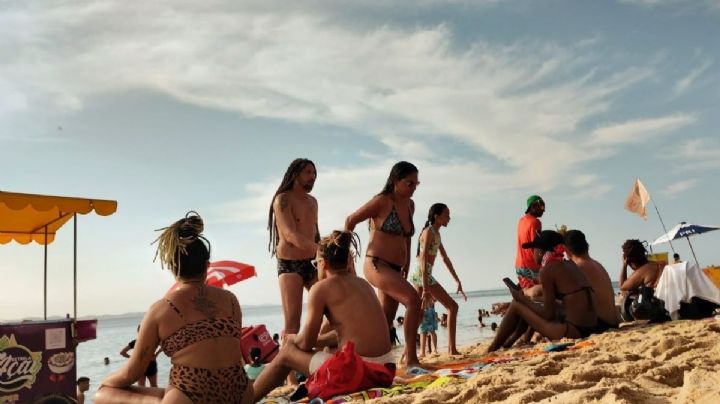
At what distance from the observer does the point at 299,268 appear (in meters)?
5.49

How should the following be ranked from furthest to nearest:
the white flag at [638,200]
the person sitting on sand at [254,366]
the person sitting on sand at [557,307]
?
the white flag at [638,200] → the person sitting on sand at [254,366] → the person sitting on sand at [557,307]

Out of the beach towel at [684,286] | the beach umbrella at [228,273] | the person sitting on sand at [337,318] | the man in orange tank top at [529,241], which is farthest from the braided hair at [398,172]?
the beach umbrella at [228,273]

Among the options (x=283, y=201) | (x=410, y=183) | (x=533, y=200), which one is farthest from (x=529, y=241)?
(x=283, y=201)

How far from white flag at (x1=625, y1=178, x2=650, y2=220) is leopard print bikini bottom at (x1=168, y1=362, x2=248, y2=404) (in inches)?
602

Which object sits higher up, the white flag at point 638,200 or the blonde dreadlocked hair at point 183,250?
the white flag at point 638,200

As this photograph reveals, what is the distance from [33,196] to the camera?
5.70 meters

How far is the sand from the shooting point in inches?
107

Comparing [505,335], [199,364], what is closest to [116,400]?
[199,364]

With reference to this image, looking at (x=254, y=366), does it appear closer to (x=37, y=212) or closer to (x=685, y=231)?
(x=37, y=212)

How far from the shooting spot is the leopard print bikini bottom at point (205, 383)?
327 centimetres

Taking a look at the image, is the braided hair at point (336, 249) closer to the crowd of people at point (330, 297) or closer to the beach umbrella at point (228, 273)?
the crowd of people at point (330, 297)

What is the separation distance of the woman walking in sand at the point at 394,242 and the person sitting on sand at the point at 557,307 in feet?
5.35

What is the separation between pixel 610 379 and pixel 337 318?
1.87 meters

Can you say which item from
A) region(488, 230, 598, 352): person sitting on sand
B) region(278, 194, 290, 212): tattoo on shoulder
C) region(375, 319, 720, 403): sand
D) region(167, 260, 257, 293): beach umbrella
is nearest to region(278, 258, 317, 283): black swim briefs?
region(278, 194, 290, 212): tattoo on shoulder
